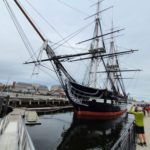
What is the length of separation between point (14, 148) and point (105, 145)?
24.3ft

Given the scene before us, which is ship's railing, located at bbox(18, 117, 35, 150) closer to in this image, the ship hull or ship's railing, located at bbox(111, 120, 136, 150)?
ship's railing, located at bbox(111, 120, 136, 150)

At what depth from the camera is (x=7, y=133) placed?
8.88m

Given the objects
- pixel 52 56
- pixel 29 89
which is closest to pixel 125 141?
pixel 52 56

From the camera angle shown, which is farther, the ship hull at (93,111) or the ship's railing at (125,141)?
the ship hull at (93,111)

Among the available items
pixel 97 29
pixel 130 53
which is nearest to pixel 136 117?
pixel 130 53

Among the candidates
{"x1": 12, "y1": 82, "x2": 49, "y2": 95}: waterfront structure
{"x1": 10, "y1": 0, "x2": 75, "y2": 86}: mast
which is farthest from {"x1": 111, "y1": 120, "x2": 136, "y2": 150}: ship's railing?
{"x1": 12, "y1": 82, "x2": 49, "y2": 95}: waterfront structure

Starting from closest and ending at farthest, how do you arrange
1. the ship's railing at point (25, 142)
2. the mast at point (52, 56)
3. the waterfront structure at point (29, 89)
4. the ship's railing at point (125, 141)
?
the ship's railing at point (25, 142), the ship's railing at point (125, 141), the mast at point (52, 56), the waterfront structure at point (29, 89)

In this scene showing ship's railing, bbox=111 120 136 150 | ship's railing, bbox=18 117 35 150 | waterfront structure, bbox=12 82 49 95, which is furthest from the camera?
waterfront structure, bbox=12 82 49 95

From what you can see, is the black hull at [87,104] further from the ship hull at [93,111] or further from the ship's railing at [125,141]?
the ship's railing at [125,141]

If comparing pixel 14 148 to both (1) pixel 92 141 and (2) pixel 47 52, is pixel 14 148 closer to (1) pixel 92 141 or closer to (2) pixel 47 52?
(1) pixel 92 141

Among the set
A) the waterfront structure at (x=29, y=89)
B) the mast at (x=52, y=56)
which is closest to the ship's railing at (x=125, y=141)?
the mast at (x=52, y=56)

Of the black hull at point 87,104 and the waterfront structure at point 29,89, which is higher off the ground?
the waterfront structure at point 29,89

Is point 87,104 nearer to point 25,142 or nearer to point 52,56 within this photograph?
point 52,56

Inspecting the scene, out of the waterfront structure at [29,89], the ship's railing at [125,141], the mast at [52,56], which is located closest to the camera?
the ship's railing at [125,141]
